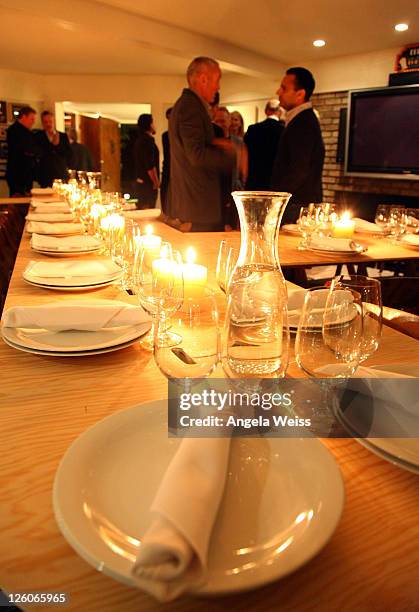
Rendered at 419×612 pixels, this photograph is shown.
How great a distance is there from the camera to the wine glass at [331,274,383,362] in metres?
0.81

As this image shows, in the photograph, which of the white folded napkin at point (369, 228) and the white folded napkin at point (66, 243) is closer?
the white folded napkin at point (66, 243)

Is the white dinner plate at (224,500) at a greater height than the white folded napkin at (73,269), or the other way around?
the white folded napkin at (73,269)

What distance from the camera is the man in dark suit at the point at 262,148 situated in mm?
3760

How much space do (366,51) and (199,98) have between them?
15.2 feet

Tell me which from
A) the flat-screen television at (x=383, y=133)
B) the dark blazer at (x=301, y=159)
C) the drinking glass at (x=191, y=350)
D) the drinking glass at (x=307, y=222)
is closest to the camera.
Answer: the drinking glass at (x=191, y=350)

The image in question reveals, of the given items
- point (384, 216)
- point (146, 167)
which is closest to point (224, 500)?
point (384, 216)

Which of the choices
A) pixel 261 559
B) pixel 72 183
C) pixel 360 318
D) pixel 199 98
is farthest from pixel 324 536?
pixel 72 183

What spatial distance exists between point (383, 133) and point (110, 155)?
6833mm

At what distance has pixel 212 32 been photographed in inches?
236

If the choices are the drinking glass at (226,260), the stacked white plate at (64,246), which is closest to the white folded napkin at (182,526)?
the drinking glass at (226,260)

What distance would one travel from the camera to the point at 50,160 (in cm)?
739

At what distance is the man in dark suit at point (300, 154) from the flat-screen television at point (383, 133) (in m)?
3.26

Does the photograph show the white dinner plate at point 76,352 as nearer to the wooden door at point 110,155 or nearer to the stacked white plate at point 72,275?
the stacked white plate at point 72,275

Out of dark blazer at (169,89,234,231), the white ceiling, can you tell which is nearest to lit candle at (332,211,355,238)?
dark blazer at (169,89,234,231)
